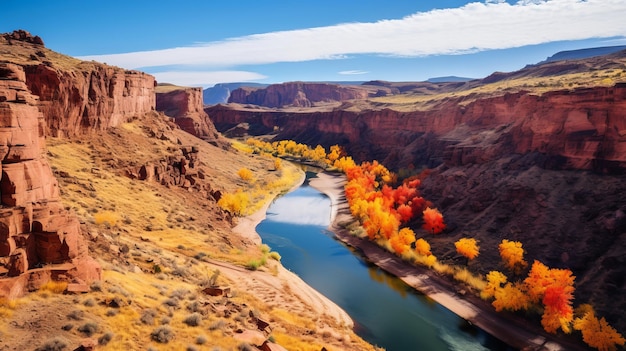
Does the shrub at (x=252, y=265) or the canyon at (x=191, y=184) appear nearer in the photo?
the canyon at (x=191, y=184)

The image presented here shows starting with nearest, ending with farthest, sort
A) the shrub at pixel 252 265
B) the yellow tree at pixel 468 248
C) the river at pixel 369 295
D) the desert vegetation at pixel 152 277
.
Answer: the desert vegetation at pixel 152 277 → the river at pixel 369 295 → the shrub at pixel 252 265 → the yellow tree at pixel 468 248

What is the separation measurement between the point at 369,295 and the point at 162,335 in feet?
102

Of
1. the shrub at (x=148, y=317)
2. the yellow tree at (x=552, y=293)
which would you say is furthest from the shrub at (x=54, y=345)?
the yellow tree at (x=552, y=293)

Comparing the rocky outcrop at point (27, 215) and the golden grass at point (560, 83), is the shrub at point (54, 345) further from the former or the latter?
the golden grass at point (560, 83)

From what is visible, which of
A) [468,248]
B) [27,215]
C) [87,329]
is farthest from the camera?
Answer: [468,248]

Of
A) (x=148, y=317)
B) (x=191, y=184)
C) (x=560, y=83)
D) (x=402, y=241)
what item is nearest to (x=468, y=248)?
(x=402, y=241)

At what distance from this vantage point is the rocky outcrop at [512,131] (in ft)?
172

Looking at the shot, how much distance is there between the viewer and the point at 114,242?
96.8 ft

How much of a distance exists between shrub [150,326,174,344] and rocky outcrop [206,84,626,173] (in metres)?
54.0

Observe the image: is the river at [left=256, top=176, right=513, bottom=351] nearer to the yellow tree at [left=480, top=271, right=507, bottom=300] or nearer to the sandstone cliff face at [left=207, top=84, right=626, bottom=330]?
the yellow tree at [left=480, top=271, right=507, bottom=300]

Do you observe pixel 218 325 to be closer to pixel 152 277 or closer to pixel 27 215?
pixel 152 277

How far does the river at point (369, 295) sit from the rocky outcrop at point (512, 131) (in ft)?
93.9

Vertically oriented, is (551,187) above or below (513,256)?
above

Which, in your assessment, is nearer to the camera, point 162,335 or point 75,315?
point 75,315
